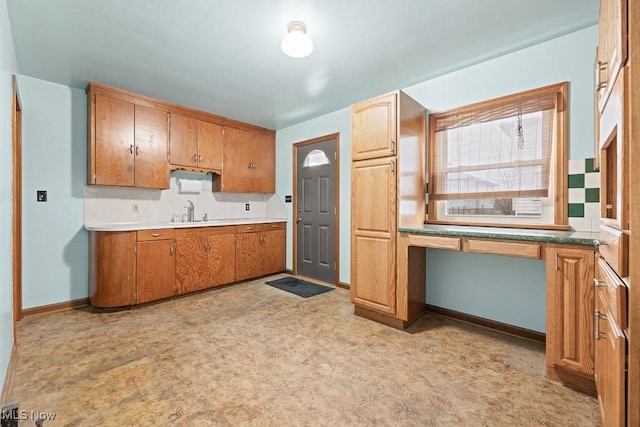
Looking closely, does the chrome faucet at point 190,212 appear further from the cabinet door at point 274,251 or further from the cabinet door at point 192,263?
the cabinet door at point 274,251

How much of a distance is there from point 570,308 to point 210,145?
418cm

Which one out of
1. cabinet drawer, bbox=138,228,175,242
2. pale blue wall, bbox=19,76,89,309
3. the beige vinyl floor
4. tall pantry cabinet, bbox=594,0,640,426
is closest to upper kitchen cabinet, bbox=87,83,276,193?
pale blue wall, bbox=19,76,89,309

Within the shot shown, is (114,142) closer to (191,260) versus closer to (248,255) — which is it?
(191,260)

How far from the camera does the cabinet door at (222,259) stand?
3842 mm

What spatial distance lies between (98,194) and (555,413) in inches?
177

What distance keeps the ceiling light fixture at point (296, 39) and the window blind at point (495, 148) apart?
1.59m

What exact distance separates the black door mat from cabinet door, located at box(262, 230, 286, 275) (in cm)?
28

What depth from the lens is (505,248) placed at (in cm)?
209

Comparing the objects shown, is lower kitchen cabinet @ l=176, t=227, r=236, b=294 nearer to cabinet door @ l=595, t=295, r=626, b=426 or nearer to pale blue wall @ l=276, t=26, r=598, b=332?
pale blue wall @ l=276, t=26, r=598, b=332

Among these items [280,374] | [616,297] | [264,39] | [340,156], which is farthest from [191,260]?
[616,297]

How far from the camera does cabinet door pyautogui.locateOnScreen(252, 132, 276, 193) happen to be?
4.72 meters

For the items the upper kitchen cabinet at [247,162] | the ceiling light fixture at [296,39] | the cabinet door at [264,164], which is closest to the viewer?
the ceiling light fixture at [296,39]

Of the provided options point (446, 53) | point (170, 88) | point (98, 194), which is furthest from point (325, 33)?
point (98, 194)

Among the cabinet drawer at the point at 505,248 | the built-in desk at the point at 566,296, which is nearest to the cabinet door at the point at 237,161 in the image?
the cabinet drawer at the point at 505,248
